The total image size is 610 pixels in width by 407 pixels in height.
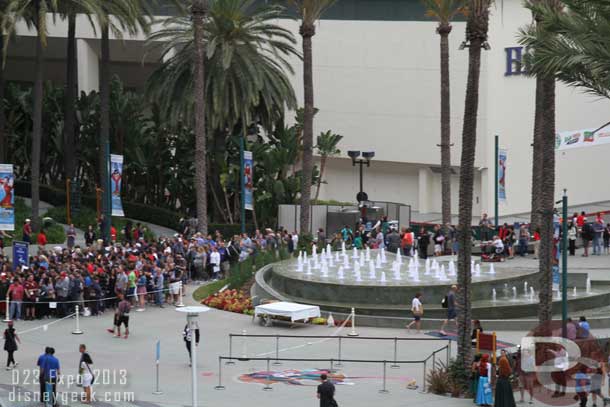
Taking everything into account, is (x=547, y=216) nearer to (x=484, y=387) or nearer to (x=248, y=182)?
(x=484, y=387)

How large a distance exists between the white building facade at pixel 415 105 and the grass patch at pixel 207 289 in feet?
71.1

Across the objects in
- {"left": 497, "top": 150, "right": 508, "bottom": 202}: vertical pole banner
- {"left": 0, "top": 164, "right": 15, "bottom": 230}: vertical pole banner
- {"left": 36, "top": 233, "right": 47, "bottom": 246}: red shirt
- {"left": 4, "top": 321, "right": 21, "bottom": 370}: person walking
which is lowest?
{"left": 4, "top": 321, "right": 21, "bottom": 370}: person walking

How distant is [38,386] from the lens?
2522 centimetres

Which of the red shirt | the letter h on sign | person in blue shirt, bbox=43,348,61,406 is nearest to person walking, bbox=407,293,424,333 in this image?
person in blue shirt, bbox=43,348,61,406

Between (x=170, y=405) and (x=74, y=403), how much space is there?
74.5 inches

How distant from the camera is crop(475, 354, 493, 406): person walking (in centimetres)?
2344

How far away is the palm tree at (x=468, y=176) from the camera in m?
25.0

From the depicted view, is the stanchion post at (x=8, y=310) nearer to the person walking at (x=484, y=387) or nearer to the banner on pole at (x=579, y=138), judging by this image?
the person walking at (x=484, y=387)

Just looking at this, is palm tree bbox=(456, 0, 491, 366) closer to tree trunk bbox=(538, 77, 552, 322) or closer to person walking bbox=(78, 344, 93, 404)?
tree trunk bbox=(538, 77, 552, 322)

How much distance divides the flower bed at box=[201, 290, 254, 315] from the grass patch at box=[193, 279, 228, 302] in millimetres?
393

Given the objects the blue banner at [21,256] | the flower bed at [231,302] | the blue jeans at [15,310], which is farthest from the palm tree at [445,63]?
the blue jeans at [15,310]

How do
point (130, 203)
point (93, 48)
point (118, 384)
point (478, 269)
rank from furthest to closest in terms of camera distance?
point (93, 48) < point (130, 203) < point (478, 269) < point (118, 384)

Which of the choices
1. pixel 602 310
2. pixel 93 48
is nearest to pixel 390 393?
pixel 602 310

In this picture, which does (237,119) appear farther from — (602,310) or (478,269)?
(602,310)
